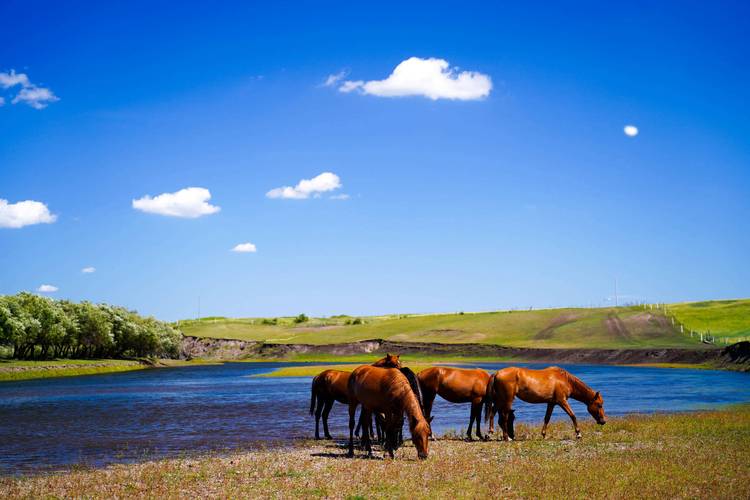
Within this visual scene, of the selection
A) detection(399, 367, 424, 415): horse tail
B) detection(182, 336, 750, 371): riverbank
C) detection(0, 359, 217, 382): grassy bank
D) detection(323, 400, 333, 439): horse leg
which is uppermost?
detection(399, 367, 424, 415): horse tail

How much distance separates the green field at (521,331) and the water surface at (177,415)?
50.9 metres

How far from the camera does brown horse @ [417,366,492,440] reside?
23625mm

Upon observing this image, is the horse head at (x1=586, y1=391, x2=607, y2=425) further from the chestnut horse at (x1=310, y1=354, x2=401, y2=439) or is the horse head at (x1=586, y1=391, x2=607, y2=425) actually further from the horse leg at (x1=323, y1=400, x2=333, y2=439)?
the horse leg at (x1=323, y1=400, x2=333, y2=439)

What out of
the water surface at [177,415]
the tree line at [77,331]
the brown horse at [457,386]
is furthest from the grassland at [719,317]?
the tree line at [77,331]

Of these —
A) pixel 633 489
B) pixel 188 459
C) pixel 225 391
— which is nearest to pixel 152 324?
pixel 225 391

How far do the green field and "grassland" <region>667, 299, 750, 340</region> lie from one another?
4.33 m

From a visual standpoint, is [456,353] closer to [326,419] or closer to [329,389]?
[326,419]

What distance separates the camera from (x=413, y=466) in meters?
16.8

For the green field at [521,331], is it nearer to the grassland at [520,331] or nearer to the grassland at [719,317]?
the grassland at [520,331]

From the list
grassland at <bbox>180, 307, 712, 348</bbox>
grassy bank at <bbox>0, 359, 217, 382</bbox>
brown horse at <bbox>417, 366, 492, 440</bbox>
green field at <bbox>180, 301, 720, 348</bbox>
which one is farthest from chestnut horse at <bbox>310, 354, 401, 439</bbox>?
green field at <bbox>180, 301, 720, 348</bbox>

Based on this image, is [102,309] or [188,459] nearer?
[188,459]

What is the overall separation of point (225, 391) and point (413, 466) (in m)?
37.3

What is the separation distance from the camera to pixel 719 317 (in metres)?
116

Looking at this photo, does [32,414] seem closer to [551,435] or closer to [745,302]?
[551,435]
